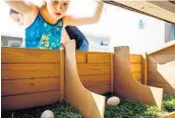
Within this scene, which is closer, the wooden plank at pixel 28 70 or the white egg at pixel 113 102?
the wooden plank at pixel 28 70

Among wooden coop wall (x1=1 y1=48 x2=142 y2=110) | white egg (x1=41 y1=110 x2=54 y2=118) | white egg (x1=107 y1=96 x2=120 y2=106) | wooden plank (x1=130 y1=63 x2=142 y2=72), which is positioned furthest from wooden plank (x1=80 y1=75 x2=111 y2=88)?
white egg (x1=41 y1=110 x2=54 y2=118)

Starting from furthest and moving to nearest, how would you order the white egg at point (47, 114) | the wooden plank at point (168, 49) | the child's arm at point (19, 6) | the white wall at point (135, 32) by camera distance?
the white wall at point (135, 32) < the wooden plank at point (168, 49) < the child's arm at point (19, 6) < the white egg at point (47, 114)

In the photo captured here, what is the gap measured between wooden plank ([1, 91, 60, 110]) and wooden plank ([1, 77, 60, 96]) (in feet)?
0.07

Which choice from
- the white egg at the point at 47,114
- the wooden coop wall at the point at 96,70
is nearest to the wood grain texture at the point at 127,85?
the wooden coop wall at the point at 96,70

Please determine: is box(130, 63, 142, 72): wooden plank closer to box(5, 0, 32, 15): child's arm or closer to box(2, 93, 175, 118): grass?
box(2, 93, 175, 118): grass

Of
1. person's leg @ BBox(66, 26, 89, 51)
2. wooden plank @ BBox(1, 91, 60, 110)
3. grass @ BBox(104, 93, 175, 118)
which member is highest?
person's leg @ BBox(66, 26, 89, 51)

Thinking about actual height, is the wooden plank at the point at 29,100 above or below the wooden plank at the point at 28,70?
below

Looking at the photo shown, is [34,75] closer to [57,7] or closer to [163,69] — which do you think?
[57,7]

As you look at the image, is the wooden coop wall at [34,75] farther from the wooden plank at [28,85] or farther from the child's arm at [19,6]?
the child's arm at [19,6]

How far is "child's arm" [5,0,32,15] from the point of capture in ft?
3.92

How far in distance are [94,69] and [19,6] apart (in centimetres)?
57

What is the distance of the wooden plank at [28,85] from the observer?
105 centimetres

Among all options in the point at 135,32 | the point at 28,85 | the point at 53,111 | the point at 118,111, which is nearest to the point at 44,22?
the point at 28,85

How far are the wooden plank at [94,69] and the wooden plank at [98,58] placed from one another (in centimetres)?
2
